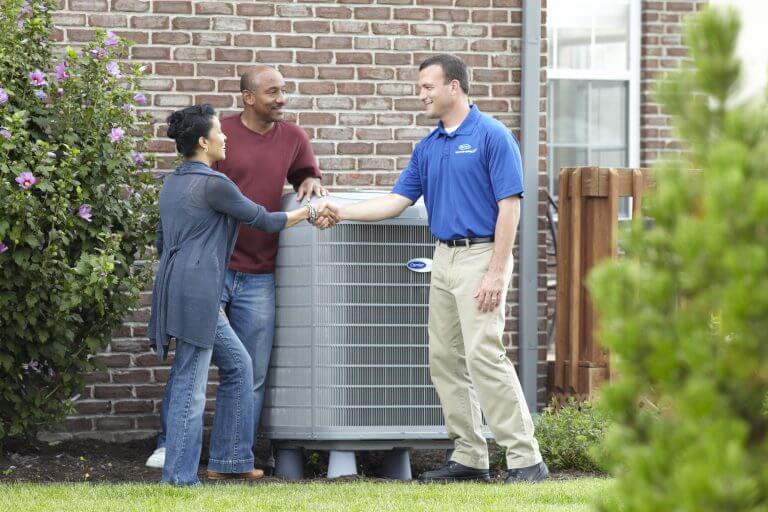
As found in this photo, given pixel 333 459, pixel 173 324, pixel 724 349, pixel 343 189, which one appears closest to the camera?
pixel 724 349

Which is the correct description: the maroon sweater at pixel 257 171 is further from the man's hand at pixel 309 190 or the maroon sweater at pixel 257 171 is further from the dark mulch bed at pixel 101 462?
the dark mulch bed at pixel 101 462

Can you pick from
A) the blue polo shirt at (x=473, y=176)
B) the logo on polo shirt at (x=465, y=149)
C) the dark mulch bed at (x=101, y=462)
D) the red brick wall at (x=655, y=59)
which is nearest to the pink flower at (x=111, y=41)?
the blue polo shirt at (x=473, y=176)

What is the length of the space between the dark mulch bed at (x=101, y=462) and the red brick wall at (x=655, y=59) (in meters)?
3.25

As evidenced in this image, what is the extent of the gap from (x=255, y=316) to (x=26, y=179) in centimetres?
121

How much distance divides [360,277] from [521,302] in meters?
1.26

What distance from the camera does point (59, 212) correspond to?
517 cm

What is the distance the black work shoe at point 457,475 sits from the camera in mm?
5367

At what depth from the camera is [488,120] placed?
17.2 ft

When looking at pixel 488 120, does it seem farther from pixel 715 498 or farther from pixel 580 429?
pixel 715 498

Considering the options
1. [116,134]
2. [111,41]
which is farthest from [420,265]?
[111,41]

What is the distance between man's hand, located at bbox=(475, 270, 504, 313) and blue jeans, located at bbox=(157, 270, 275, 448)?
1.07 m

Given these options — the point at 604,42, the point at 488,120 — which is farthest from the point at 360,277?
the point at 604,42

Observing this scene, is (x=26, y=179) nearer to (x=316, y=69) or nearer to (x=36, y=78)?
(x=36, y=78)

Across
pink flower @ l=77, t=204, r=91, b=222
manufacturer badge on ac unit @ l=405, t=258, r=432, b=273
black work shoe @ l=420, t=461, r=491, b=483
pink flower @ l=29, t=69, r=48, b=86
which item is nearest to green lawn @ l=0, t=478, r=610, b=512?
black work shoe @ l=420, t=461, r=491, b=483
